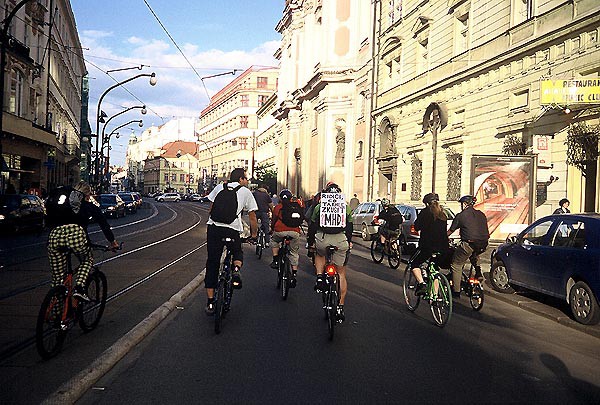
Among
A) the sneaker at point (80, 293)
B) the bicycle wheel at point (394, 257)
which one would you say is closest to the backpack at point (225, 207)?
the sneaker at point (80, 293)

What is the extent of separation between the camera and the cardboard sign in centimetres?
786

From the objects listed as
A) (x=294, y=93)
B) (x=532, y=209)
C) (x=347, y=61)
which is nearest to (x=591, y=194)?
(x=532, y=209)

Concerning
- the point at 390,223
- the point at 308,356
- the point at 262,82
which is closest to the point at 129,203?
the point at 390,223

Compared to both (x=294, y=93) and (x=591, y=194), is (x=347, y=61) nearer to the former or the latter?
(x=294, y=93)

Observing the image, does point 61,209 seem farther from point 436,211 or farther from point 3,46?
point 3,46

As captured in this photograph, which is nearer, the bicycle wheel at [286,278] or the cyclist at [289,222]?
the bicycle wheel at [286,278]

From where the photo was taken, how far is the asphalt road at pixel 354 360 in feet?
17.1

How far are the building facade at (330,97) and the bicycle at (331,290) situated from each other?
106 ft

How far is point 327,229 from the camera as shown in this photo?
25.8 feet

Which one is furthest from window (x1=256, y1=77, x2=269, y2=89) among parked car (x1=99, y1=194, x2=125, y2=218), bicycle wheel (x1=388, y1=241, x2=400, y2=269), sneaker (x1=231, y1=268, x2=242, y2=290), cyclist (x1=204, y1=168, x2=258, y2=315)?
sneaker (x1=231, y1=268, x2=242, y2=290)

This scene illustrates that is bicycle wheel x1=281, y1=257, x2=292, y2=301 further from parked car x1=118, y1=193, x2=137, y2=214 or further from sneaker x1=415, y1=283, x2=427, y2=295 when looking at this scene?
parked car x1=118, y1=193, x2=137, y2=214

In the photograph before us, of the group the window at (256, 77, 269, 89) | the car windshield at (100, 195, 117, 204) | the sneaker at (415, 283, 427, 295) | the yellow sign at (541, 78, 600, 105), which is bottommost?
the sneaker at (415, 283, 427, 295)

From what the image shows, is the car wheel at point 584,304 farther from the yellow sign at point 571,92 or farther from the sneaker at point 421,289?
the yellow sign at point 571,92

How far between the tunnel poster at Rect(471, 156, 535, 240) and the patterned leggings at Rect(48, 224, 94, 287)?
41.9 ft
